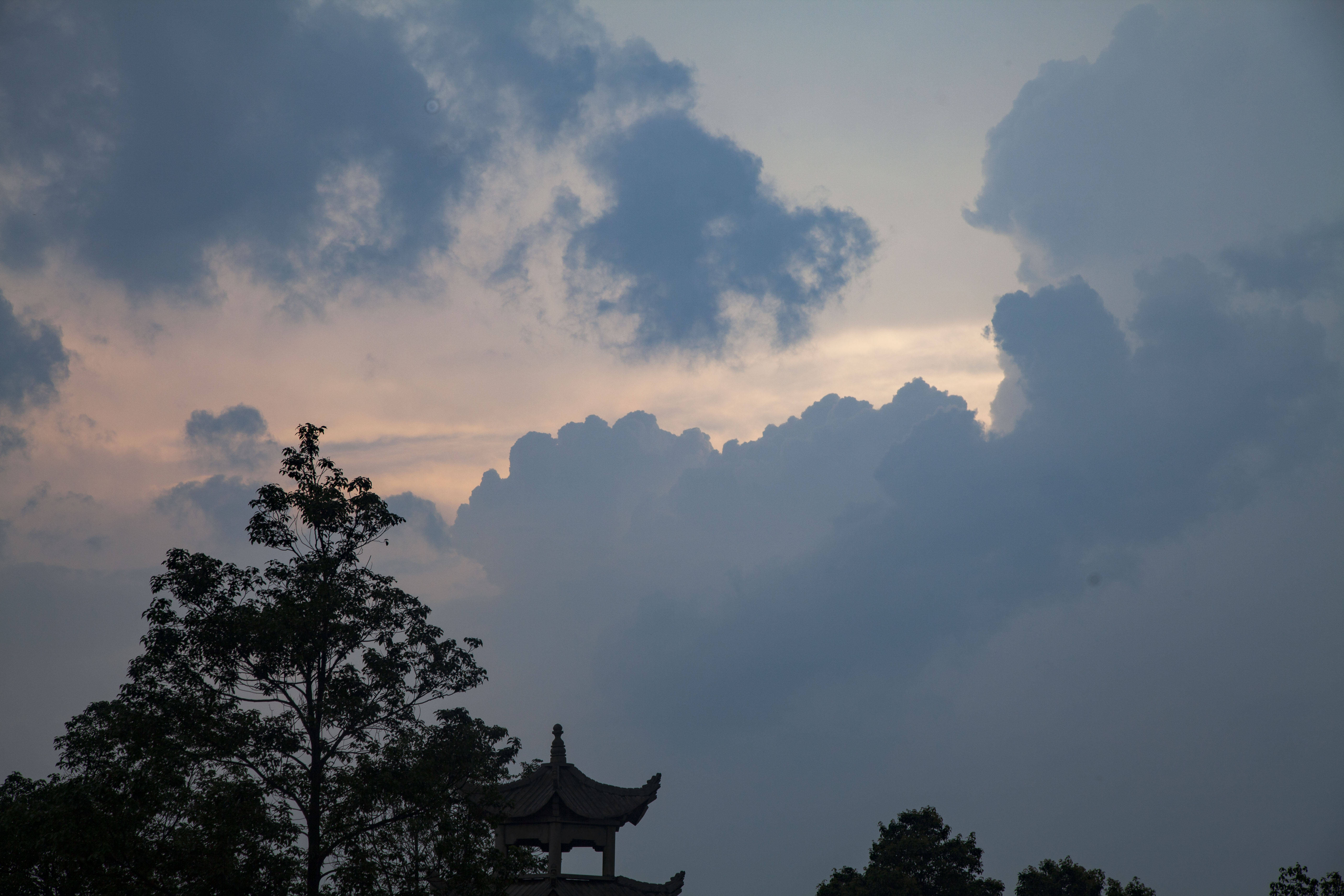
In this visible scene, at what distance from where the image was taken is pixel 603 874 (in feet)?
89.1

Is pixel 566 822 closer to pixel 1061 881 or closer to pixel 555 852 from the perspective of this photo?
pixel 555 852

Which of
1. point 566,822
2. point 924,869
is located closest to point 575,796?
point 566,822

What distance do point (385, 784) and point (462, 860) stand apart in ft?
7.25

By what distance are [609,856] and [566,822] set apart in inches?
69.4

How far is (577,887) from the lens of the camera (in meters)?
26.2

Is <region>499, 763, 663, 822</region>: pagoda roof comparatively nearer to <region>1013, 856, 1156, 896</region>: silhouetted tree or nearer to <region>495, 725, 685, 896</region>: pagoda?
<region>495, 725, 685, 896</region>: pagoda

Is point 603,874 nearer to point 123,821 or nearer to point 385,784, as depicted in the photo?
point 385,784

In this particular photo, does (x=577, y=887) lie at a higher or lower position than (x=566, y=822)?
lower

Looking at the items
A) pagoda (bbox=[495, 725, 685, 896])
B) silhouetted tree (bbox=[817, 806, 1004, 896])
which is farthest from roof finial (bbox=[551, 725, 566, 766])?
silhouetted tree (bbox=[817, 806, 1004, 896])

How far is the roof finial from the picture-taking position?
28094 millimetres

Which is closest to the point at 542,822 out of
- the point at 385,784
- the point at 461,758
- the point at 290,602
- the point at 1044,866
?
the point at 461,758

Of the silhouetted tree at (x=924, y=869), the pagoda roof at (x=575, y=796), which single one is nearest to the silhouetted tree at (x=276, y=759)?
the pagoda roof at (x=575, y=796)

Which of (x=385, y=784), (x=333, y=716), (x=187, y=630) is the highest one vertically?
(x=187, y=630)

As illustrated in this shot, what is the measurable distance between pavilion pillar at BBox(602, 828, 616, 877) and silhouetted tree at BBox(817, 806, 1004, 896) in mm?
29862
